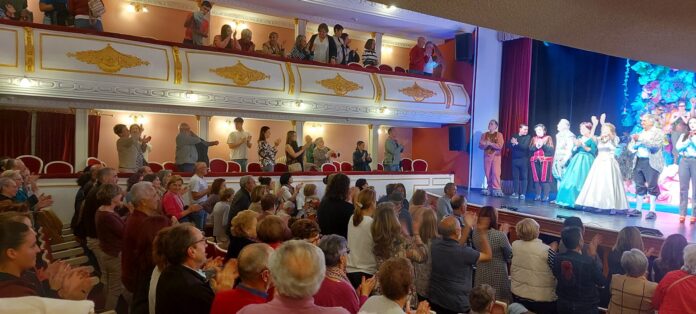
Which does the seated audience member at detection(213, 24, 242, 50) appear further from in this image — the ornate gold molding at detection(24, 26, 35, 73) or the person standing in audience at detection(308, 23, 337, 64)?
the ornate gold molding at detection(24, 26, 35, 73)

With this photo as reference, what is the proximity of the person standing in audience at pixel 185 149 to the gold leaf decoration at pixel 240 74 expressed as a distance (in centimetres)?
159

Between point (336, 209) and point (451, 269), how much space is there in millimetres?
1105

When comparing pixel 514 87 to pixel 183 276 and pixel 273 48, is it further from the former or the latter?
pixel 183 276

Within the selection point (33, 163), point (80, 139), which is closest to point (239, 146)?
point (80, 139)

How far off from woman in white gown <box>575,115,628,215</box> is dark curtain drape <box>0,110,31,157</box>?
10439 mm

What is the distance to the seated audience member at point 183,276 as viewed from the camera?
2.07 meters

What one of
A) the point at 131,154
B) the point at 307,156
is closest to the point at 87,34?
the point at 131,154

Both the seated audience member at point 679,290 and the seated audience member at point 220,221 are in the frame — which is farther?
the seated audience member at point 220,221

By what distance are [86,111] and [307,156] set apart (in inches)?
164

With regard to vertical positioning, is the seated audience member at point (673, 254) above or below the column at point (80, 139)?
below

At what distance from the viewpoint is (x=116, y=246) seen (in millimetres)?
3557

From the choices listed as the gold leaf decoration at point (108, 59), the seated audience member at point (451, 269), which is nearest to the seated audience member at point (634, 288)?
the seated audience member at point (451, 269)

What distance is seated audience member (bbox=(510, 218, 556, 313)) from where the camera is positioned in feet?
11.2

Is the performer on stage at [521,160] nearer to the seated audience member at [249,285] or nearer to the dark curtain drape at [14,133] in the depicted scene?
the seated audience member at [249,285]
